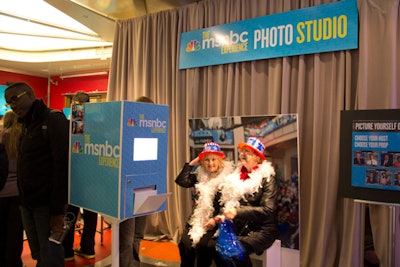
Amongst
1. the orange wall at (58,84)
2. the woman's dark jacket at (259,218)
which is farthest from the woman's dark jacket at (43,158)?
the orange wall at (58,84)

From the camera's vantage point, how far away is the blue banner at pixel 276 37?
3.02m

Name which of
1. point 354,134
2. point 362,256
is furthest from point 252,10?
point 362,256

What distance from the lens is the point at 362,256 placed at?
292 centimetres

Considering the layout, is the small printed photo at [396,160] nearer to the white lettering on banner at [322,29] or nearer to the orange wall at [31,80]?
the white lettering on banner at [322,29]

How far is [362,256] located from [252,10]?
2.56m

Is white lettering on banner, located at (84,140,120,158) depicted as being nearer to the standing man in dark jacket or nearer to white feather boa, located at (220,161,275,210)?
the standing man in dark jacket

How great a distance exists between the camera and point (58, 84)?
8.23m

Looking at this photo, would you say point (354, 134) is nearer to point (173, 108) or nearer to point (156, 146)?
point (156, 146)

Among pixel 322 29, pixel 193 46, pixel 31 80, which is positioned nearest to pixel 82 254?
pixel 193 46

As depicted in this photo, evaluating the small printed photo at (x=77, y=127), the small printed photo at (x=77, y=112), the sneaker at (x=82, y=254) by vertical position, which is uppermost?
the small printed photo at (x=77, y=112)

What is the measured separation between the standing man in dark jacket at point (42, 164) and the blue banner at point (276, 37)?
2.09 meters

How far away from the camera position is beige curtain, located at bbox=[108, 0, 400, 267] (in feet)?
9.50

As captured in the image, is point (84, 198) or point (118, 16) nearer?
point (84, 198)

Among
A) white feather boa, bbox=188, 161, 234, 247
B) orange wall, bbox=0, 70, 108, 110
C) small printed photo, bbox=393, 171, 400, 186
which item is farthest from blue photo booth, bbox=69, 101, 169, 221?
orange wall, bbox=0, 70, 108, 110
